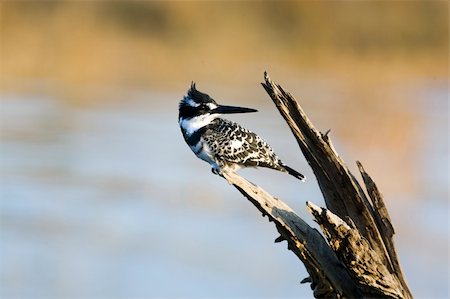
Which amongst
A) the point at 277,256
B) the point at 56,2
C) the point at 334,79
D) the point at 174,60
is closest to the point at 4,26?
the point at 56,2

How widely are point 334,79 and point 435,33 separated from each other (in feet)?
6.77

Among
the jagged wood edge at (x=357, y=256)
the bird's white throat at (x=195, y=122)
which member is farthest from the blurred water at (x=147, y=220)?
the jagged wood edge at (x=357, y=256)

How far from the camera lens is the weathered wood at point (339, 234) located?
3402 millimetres

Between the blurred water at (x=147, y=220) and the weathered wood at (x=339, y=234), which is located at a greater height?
the blurred water at (x=147, y=220)

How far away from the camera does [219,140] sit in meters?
5.04

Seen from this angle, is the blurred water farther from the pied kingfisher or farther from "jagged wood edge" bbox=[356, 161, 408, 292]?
"jagged wood edge" bbox=[356, 161, 408, 292]

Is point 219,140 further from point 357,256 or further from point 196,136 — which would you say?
point 357,256

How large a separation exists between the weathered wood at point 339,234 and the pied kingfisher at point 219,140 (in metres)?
1.23

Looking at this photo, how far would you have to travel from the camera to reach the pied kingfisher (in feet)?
16.4

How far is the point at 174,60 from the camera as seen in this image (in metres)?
17.1

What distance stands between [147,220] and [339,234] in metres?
5.48

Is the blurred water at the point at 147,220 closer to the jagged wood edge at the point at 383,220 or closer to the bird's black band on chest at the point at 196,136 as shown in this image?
the bird's black band on chest at the point at 196,136

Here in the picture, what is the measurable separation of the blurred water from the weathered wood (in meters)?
3.34

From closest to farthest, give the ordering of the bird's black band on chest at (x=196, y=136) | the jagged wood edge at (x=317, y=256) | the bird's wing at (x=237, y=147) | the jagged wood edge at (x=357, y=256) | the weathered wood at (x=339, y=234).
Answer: the jagged wood edge at (x=357, y=256), the weathered wood at (x=339, y=234), the jagged wood edge at (x=317, y=256), the bird's wing at (x=237, y=147), the bird's black band on chest at (x=196, y=136)
